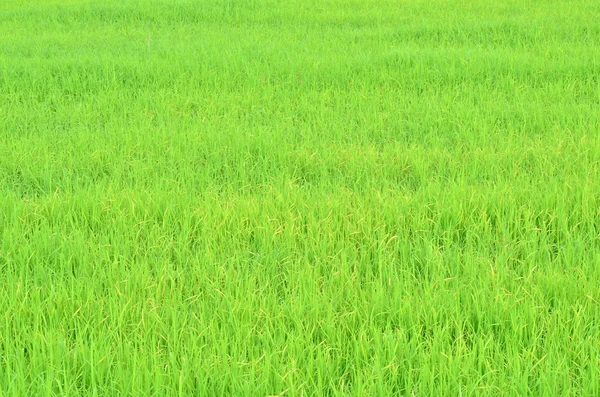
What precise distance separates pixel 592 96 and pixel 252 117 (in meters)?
2.38

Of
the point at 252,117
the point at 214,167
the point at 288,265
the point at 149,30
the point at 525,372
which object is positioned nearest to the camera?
the point at 525,372

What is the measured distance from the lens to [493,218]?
264 centimetres

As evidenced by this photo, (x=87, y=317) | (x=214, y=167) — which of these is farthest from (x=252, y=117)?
(x=87, y=317)

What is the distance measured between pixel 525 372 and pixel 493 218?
1136mm

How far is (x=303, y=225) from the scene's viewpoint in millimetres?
2551

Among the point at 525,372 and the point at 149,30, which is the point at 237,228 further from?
the point at 149,30

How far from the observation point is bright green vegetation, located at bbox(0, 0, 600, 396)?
171cm

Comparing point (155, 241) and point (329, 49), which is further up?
point (329, 49)

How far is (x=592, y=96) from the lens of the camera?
4504 millimetres

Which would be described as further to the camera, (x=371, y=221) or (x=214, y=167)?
(x=214, y=167)

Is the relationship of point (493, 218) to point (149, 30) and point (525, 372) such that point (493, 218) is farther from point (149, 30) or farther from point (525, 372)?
point (149, 30)

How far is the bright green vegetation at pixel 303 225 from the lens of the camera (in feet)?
5.62

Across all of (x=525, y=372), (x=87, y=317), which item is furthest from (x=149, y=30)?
(x=525, y=372)

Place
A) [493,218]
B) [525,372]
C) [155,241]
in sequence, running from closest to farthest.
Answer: [525,372]
[155,241]
[493,218]
